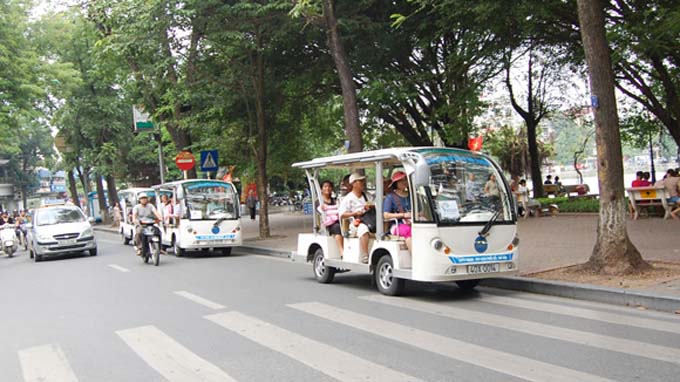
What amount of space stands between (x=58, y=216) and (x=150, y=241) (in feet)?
20.2

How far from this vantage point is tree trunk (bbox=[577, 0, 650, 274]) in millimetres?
9406

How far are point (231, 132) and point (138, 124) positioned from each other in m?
4.81

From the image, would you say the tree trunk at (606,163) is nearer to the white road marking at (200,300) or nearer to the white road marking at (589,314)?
the white road marking at (589,314)

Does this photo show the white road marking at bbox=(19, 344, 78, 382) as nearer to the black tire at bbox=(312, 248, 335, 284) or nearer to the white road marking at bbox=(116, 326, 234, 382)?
the white road marking at bbox=(116, 326, 234, 382)

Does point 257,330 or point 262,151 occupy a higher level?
point 262,151

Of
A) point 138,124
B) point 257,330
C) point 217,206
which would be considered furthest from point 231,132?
point 257,330

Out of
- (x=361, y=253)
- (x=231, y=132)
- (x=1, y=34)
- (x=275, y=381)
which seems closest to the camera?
(x=275, y=381)

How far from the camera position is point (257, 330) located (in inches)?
289

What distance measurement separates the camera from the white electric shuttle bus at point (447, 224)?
345 inches

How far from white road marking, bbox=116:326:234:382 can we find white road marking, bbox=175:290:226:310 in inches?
58.8

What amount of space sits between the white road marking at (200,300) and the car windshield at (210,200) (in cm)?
709

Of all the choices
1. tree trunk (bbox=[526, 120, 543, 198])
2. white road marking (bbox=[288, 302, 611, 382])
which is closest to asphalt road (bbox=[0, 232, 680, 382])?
white road marking (bbox=[288, 302, 611, 382])

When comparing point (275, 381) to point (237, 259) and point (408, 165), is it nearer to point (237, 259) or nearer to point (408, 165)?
point (408, 165)

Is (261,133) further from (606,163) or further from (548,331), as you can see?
(548,331)
